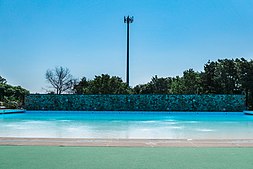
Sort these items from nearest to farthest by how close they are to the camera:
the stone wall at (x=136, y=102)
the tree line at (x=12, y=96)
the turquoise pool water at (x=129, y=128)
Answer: the turquoise pool water at (x=129, y=128), the stone wall at (x=136, y=102), the tree line at (x=12, y=96)

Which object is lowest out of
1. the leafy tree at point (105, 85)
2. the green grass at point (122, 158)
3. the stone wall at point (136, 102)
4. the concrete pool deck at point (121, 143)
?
the green grass at point (122, 158)

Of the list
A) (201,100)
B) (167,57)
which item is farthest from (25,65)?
(201,100)

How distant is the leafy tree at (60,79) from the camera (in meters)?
27.9

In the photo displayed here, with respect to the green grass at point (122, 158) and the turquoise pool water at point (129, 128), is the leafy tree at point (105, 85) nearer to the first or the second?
the turquoise pool water at point (129, 128)

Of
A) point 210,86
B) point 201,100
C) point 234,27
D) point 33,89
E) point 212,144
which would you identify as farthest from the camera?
point 33,89

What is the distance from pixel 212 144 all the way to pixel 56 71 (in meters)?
23.9

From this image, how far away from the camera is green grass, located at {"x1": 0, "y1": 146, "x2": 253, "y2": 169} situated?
4080 millimetres

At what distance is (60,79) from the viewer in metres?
28.3

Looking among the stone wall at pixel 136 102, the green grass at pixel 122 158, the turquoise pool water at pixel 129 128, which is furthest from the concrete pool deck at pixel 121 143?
the stone wall at pixel 136 102

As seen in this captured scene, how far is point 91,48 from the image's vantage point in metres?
21.6

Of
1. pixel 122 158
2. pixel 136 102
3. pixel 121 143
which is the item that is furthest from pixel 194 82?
pixel 122 158

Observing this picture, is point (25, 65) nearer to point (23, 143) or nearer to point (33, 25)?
point (33, 25)

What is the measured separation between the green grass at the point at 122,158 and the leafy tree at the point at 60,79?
23.1 m

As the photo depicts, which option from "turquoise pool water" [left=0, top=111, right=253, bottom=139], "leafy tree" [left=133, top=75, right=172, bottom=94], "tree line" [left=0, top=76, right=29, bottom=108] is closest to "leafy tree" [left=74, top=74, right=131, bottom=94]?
"turquoise pool water" [left=0, top=111, right=253, bottom=139]
